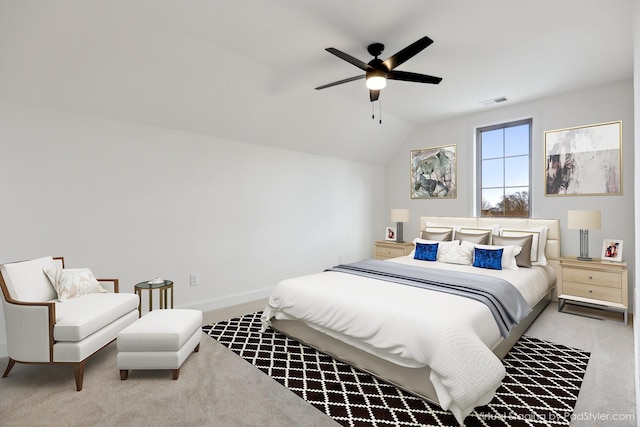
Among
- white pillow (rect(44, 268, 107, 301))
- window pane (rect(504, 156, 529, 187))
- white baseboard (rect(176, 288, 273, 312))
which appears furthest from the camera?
window pane (rect(504, 156, 529, 187))

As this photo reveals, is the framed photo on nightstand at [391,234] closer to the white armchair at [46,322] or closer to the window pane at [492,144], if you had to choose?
the window pane at [492,144]

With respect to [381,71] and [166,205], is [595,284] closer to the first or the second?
[381,71]

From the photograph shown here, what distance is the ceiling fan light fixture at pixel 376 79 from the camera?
2.81 metres

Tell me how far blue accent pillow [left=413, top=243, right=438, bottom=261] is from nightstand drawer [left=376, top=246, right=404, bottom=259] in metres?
0.94

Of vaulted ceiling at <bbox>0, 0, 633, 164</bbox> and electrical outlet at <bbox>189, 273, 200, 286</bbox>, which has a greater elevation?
vaulted ceiling at <bbox>0, 0, 633, 164</bbox>

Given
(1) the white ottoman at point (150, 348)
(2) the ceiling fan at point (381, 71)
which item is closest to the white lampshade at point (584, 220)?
(2) the ceiling fan at point (381, 71)

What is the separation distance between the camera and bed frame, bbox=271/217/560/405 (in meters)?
2.19

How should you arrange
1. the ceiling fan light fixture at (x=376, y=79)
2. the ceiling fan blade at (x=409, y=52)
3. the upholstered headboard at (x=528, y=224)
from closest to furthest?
the ceiling fan blade at (x=409, y=52) < the ceiling fan light fixture at (x=376, y=79) < the upholstered headboard at (x=528, y=224)

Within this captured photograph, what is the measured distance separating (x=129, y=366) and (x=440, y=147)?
17.0ft

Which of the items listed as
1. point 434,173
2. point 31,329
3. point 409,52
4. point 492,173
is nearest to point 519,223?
point 492,173

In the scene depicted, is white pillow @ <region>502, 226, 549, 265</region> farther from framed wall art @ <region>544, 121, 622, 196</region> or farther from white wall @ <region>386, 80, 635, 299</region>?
framed wall art @ <region>544, 121, 622, 196</region>

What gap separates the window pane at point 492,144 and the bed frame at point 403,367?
1.06 metres

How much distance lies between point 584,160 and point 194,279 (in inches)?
202

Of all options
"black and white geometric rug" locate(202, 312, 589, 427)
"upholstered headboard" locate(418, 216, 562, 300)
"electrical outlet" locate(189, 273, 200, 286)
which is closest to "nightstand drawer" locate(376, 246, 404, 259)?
"upholstered headboard" locate(418, 216, 562, 300)
